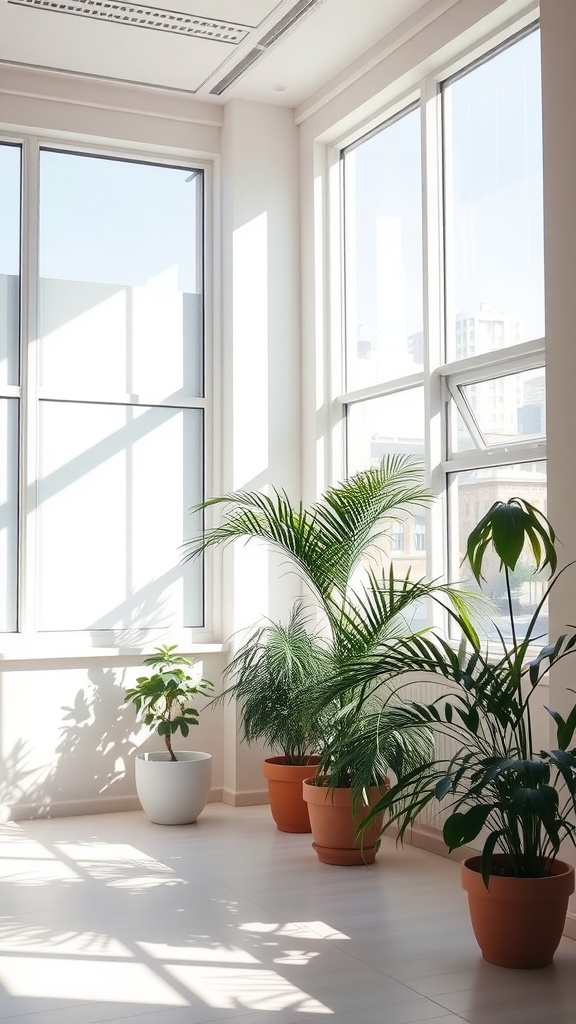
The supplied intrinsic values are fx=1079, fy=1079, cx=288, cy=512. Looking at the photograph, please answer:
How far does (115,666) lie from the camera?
563cm

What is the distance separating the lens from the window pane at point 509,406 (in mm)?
4379

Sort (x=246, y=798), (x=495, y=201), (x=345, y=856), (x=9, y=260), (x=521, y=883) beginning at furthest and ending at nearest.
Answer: (x=246, y=798), (x=9, y=260), (x=495, y=201), (x=345, y=856), (x=521, y=883)

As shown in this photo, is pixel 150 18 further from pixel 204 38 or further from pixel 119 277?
pixel 119 277

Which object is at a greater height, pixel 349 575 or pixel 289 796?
pixel 349 575

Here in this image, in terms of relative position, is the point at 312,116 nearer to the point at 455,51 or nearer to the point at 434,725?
the point at 455,51

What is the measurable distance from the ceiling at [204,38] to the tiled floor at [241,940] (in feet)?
12.3

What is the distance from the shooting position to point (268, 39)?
5148mm

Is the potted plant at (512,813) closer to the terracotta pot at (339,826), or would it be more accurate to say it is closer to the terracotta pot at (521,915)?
the terracotta pot at (521,915)

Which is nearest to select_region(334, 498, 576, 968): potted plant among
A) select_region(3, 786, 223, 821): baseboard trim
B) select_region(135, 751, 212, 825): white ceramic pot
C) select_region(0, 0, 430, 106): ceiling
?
select_region(135, 751, 212, 825): white ceramic pot

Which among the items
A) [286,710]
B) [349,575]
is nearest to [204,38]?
[349,575]

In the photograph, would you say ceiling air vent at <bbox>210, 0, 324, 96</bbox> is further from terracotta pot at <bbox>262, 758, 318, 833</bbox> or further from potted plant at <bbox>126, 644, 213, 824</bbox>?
terracotta pot at <bbox>262, 758, 318, 833</bbox>

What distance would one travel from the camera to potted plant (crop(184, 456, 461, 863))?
14.5 ft

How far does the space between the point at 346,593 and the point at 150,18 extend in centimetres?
278

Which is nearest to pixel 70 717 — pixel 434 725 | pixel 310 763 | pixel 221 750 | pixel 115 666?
pixel 115 666
